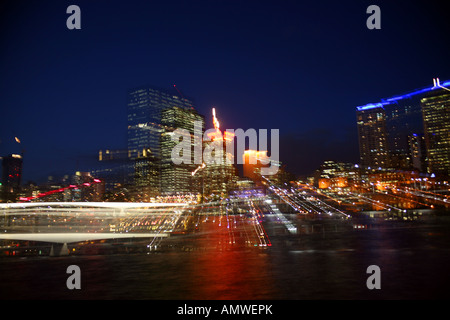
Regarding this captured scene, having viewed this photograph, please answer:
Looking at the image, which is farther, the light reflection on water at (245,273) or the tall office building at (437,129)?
the tall office building at (437,129)

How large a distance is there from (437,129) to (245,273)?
157m

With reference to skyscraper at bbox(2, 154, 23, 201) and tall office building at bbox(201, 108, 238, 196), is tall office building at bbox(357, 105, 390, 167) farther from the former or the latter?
skyscraper at bbox(2, 154, 23, 201)

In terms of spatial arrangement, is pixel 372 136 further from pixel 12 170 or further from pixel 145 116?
pixel 12 170

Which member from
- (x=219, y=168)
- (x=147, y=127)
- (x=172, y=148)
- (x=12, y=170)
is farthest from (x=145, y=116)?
(x=219, y=168)

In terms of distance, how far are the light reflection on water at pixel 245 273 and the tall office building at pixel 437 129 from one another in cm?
13869

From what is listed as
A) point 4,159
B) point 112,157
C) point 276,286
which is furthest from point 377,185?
point 4,159

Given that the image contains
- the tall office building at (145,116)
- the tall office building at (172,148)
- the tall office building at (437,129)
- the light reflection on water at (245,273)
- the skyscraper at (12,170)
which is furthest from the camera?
the tall office building at (437,129)

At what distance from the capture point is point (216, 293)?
9219 millimetres

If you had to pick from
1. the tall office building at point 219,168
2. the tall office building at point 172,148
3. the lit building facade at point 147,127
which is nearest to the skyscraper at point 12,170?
the lit building facade at point 147,127

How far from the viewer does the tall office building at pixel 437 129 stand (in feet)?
441

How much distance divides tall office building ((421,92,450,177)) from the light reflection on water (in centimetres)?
13869

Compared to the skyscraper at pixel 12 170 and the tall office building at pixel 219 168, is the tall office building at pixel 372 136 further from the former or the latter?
the skyscraper at pixel 12 170

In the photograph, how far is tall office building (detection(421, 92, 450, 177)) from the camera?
441ft
